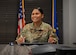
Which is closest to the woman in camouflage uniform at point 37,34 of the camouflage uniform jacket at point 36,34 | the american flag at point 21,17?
the camouflage uniform jacket at point 36,34

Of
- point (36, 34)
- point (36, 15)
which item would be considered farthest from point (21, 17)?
point (36, 34)

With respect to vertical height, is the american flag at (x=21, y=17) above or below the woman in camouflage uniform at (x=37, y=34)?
above

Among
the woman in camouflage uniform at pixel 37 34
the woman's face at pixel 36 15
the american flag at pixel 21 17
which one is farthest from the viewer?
the american flag at pixel 21 17

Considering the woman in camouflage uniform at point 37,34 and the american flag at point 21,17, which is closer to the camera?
the woman in camouflage uniform at point 37,34

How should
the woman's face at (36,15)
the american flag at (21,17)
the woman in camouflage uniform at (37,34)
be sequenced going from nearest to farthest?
the woman in camouflage uniform at (37,34)
the woman's face at (36,15)
the american flag at (21,17)

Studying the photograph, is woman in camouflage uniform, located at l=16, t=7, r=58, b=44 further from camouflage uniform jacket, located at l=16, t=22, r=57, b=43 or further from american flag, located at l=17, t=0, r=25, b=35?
american flag, located at l=17, t=0, r=25, b=35

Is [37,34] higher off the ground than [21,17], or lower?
lower

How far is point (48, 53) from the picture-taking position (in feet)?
2.16

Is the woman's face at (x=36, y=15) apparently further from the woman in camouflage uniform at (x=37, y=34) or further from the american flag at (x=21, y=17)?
the american flag at (x=21, y=17)

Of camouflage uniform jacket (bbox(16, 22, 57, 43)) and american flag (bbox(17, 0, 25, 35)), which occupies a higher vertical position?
american flag (bbox(17, 0, 25, 35))

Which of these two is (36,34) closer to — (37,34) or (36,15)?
(37,34)

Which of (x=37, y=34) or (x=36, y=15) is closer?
(x=37, y=34)

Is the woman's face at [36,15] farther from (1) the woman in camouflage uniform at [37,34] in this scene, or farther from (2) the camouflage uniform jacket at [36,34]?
(2) the camouflage uniform jacket at [36,34]

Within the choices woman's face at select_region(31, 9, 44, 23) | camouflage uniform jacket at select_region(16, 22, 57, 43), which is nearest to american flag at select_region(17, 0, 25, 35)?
woman's face at select_region(31, 9, 44, 23)
